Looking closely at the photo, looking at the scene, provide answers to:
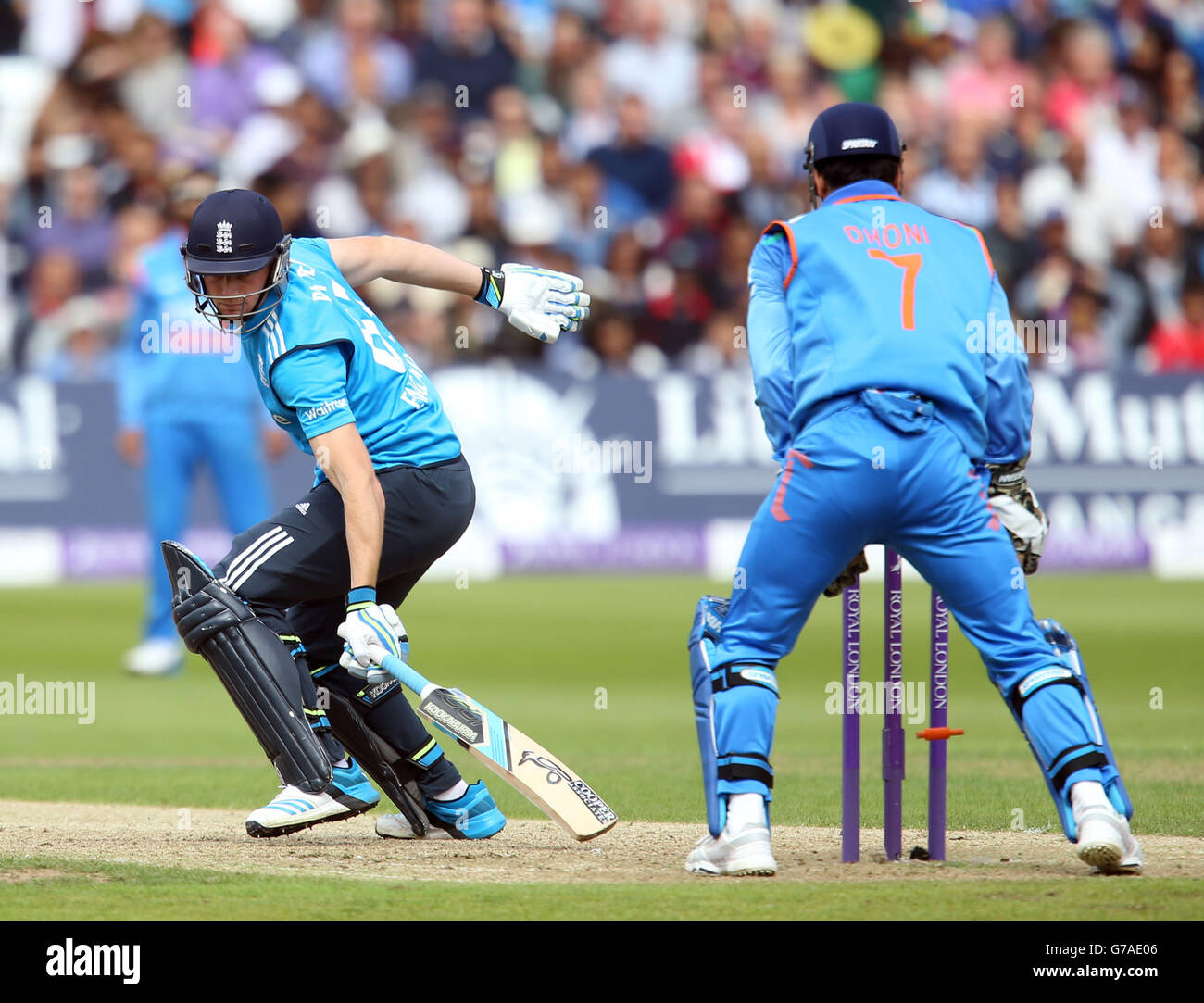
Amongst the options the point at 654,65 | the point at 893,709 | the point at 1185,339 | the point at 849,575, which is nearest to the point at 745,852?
the point at 893,709

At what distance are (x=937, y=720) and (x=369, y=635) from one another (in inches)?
63.8

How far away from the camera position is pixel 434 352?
47.6 ft

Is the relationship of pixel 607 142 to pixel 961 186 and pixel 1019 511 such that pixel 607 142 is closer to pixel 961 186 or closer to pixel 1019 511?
pixel 961 186

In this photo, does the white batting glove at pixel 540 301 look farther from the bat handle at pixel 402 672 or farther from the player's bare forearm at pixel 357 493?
the bat handle at pixel 402 672

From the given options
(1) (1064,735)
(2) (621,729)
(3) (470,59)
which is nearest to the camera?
(1) (1064,735)

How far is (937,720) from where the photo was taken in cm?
488

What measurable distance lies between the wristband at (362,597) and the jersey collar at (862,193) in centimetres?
169

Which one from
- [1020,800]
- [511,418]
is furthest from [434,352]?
[1020,800]

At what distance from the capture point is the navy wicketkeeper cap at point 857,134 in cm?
475

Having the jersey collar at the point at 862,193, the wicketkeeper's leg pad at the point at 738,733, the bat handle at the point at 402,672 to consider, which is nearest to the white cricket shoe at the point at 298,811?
the bat handle at the point at 402,672

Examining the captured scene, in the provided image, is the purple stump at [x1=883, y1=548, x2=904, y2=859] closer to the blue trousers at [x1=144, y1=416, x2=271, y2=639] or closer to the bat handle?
the bat handle

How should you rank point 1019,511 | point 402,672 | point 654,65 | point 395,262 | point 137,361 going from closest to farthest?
point 1019,511, point 402,672, point 395,262, point 137,361, point 654,65

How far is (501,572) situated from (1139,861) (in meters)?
9.54
